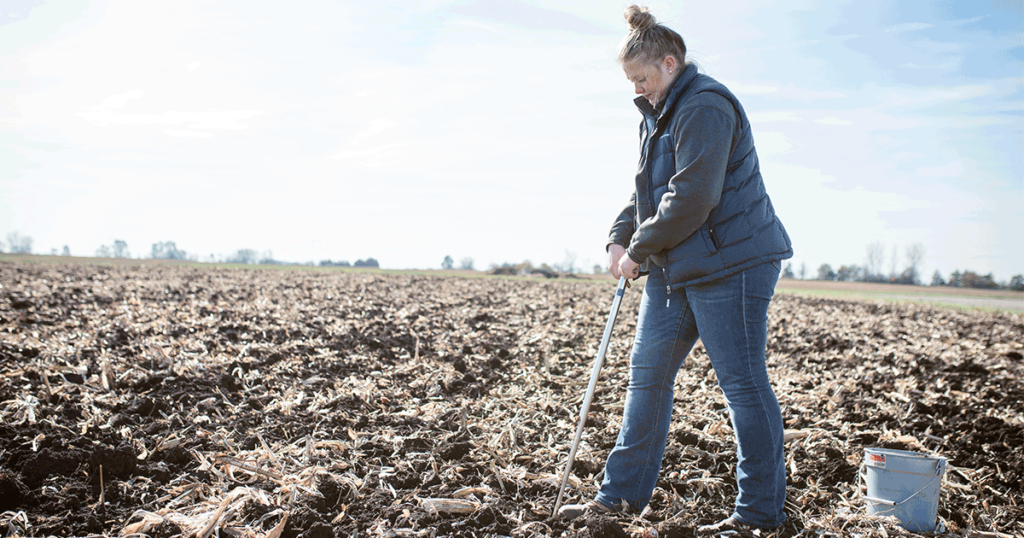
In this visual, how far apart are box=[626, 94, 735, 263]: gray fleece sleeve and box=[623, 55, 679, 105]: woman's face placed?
24cm

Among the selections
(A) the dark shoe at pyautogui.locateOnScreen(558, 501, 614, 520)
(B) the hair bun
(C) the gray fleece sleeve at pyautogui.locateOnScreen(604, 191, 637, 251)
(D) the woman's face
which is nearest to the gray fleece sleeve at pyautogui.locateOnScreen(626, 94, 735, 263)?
(D) the woman's face

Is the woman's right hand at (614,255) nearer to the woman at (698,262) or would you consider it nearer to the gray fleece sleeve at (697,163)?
the woman at (698,262)

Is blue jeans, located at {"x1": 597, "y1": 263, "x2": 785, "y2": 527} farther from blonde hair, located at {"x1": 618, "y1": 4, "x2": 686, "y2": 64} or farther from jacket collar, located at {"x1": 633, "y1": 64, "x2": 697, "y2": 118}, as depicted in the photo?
blonde hair, located at {"x1": 618, "y1": 4, "x2": 686, "y2": 64}

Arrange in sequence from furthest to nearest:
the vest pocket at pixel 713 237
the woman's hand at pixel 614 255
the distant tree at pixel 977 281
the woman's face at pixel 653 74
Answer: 1. the distant tree at pixel 977 281
2. the woman's hand at pixel 614 255
3. the woman's face at pixel 653 74
4. the vest pocket at pixel 713 237

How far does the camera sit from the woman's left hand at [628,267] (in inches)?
109

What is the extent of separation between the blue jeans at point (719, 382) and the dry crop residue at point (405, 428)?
25cm

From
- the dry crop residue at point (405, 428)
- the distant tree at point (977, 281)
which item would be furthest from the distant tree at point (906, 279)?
the dry crop residue at point (405, 428)

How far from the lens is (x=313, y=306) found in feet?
32.2

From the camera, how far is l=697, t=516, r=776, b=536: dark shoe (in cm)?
270

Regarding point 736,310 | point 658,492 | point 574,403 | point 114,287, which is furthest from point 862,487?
point 114,287

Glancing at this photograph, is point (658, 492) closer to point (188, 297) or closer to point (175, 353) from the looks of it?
point (175, 353)

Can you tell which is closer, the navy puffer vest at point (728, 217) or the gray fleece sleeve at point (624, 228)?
the navy puffer vest at point (728, 217)

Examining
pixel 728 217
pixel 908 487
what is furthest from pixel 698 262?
pixel 908 487

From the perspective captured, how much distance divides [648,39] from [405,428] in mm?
3120
